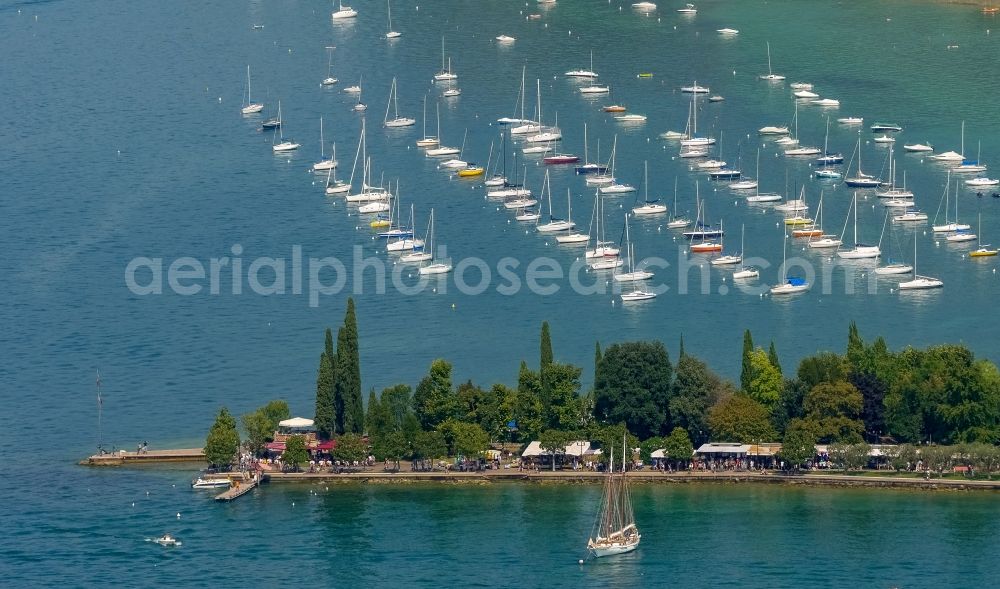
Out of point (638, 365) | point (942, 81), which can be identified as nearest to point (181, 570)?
point (638, 365)

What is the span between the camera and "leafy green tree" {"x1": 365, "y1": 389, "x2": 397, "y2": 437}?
129 meters

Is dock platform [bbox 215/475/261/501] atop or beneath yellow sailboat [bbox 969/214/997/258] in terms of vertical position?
beneath

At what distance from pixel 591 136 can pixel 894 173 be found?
22.0 m

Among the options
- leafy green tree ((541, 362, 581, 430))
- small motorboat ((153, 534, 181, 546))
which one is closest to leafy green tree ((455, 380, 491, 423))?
leafy green tree ((541, 362, 581, 430))

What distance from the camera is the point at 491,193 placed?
172 metres

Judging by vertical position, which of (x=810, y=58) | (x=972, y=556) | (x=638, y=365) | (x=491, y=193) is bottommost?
(x=972, y=556)

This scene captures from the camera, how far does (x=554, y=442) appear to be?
4995 inches

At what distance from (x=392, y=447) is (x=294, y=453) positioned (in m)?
4.57

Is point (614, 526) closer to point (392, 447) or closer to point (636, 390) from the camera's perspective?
point (636, 390)

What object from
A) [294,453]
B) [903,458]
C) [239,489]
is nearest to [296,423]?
[294,453]

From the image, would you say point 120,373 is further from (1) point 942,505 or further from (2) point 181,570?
(1) point 942,505

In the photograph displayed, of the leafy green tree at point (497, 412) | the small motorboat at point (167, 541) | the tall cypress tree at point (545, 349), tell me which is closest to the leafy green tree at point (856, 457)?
the tall cypress tree at point (545, 349)

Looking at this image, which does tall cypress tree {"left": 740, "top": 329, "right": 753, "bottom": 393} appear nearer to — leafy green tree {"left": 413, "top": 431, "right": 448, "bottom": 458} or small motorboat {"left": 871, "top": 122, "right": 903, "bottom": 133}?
leafy green tree {"left": 413, "top": 431, "right": 448, "bottom": 458}

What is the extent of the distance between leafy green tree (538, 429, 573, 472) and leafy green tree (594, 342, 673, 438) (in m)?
2.70
